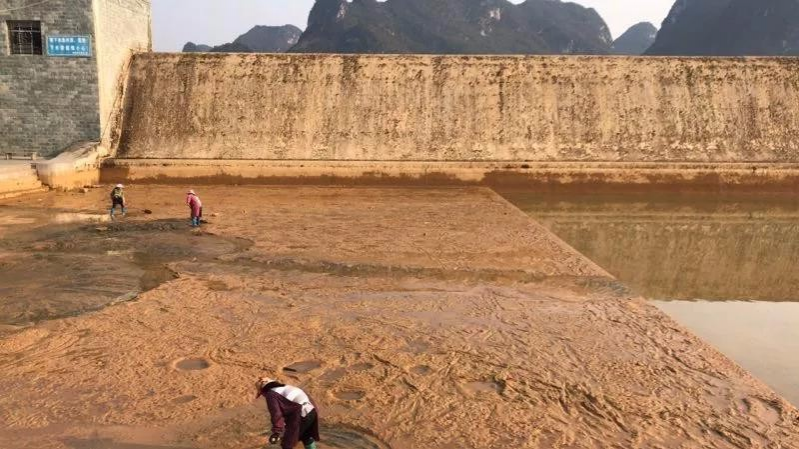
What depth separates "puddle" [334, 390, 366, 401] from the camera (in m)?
5.61

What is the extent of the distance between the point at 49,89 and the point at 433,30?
8536cm

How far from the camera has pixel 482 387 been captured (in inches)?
232

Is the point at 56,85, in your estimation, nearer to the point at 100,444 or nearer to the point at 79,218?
the point at 79,218

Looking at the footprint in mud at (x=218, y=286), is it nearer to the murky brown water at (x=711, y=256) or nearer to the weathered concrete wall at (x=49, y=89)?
the murky brown water at (x=711, y=256)

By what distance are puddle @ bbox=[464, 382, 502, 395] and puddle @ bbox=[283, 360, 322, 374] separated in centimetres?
168

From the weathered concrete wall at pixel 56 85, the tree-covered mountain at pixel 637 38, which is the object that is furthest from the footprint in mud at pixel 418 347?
the tree-covered mountain at pixel 637 38

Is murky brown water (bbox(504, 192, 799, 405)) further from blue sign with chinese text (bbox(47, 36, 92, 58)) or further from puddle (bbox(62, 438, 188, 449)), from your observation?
blue sign with chinese text (bbox(47, 36, 92, 58))

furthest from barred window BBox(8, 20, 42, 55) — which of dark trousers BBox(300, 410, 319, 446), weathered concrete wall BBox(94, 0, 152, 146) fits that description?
dark trousers BBox(300, 410, 319, 446)

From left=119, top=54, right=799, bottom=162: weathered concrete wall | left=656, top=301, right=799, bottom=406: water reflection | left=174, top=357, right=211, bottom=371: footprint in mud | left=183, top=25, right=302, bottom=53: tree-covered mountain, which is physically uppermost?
left=183, top=25, right=302, bottom=53: tree-covered mountain

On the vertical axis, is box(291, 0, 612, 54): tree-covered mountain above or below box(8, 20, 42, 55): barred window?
above

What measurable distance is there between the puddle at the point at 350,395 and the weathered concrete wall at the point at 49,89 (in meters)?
18.8

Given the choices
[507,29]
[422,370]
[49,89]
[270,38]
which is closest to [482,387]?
[422,370]

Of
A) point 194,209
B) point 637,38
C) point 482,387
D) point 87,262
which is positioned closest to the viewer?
point 482,387

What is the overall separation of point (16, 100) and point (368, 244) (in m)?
16.6
